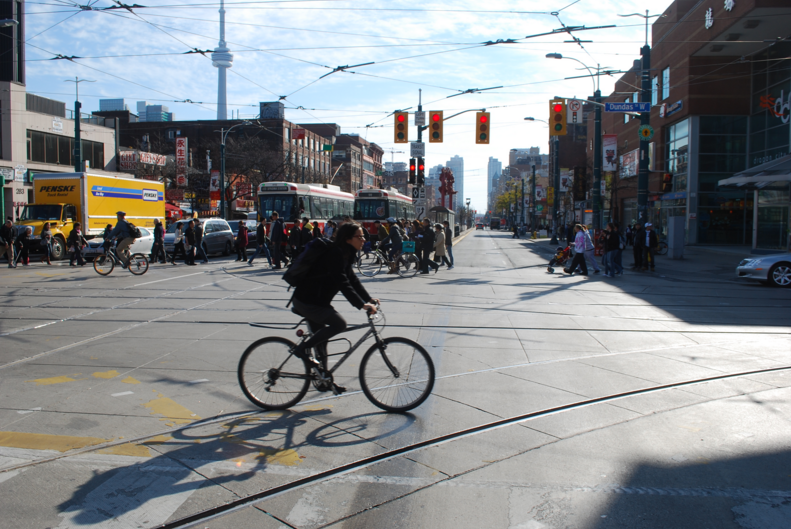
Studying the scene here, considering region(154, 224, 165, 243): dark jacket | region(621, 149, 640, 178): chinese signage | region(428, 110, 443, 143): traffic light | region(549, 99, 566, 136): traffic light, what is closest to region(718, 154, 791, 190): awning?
region(549, 99, 566, 136): traffic light

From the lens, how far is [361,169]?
112 m

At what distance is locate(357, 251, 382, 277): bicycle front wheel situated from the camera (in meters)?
19.7

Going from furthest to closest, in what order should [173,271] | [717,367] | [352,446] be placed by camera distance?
[173,271], [717,367], [352,446]

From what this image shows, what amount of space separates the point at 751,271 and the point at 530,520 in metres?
16.2

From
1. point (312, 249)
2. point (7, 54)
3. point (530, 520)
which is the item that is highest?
point (7, 54)

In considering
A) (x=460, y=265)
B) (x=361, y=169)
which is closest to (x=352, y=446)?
(x=460, y=265)

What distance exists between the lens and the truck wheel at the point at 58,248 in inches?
948

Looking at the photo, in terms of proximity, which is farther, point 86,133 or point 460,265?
point 86,133

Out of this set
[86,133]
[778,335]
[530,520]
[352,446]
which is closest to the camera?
[530,520]

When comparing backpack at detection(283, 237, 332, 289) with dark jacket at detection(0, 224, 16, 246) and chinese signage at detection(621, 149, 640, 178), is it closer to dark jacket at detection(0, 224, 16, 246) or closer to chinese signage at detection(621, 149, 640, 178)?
dark jacket at detection(0, 224, 16, 246)

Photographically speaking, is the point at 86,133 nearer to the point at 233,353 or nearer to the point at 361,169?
the point at 233,353

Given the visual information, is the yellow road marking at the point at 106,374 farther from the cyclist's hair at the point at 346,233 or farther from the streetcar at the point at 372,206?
the streetcar at the point at 372,206

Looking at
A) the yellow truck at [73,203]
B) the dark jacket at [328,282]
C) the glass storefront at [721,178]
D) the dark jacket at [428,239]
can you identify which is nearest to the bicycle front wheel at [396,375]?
the dark jacket at [328,282]

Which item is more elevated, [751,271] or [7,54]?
[7,54]
